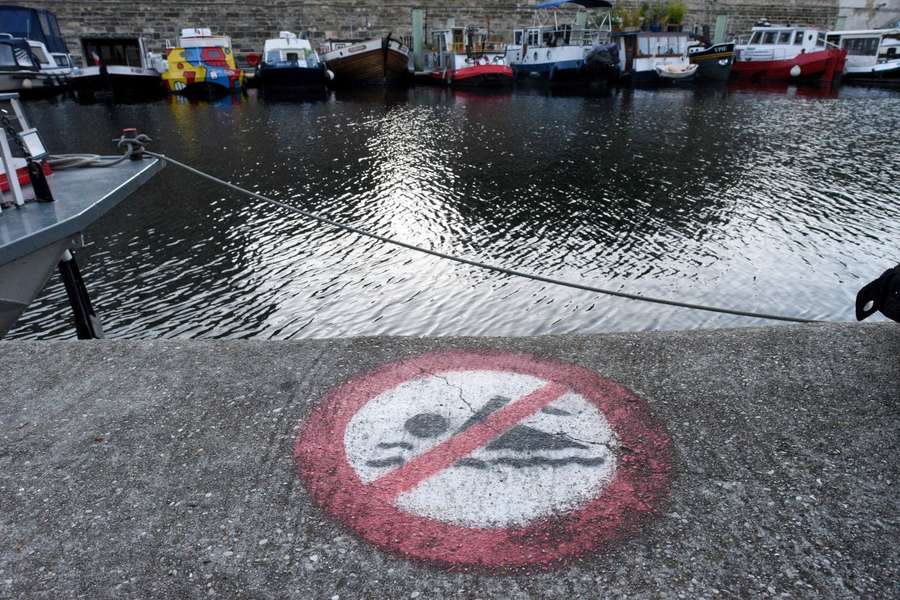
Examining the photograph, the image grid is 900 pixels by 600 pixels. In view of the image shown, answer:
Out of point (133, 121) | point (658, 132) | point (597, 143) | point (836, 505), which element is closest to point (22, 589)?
point (836, 505)

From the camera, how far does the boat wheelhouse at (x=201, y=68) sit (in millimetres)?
28016

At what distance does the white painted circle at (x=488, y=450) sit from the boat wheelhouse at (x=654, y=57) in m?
32.7

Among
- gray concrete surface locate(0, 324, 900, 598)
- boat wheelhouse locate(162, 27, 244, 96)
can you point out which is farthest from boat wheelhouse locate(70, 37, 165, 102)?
gray concrete surface locate(0, 324, 900, 598)

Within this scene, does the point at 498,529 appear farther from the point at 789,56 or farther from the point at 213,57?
the point at 789,56

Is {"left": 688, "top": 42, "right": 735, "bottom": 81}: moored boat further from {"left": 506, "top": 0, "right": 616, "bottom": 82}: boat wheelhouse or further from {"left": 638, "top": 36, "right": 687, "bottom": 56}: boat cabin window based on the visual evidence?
{"left": 506, "top": 0, "right": 616, "bottom": 82}: boat wheelhouse

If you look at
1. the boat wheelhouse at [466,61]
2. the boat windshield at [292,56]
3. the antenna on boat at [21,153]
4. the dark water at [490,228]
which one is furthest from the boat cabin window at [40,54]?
the antenna on boat at [21,153]

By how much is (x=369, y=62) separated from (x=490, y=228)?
25.6 metres

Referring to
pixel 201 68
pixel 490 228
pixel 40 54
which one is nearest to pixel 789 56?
pixel 201 68

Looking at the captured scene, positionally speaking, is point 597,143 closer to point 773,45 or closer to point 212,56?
point 212,56

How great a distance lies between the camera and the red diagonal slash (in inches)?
115

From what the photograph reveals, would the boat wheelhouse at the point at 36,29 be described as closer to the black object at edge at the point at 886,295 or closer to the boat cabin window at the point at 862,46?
the black object at edge at the point at 886,295

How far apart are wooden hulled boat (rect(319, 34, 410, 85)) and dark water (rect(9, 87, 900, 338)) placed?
1479 centimetres

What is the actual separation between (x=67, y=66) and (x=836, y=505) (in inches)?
1454

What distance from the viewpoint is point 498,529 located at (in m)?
2.64
